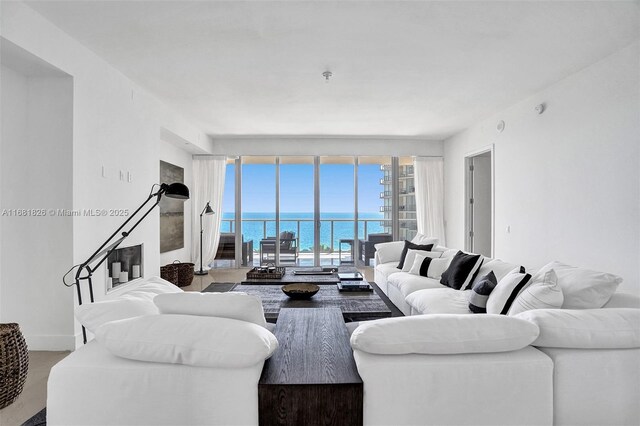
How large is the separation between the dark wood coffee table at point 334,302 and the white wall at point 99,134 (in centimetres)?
153

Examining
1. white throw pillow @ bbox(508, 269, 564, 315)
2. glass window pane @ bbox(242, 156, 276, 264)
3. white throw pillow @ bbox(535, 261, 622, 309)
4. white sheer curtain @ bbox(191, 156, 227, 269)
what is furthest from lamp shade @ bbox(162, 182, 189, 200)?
glass window pane @ bbox(242, 156, 276, 264)

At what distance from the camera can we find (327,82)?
14.0ft

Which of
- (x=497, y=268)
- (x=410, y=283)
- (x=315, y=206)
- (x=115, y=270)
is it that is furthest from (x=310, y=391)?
(x=315, y=206)

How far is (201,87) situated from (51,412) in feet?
12.3

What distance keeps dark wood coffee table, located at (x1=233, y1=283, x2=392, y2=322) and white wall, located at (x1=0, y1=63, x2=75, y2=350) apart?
165 cm

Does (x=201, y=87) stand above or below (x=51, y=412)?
above

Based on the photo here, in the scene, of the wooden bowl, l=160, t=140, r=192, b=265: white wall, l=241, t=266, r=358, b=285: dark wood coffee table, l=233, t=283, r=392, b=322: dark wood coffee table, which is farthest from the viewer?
l=160, t=140, r=192, b=265: white wall

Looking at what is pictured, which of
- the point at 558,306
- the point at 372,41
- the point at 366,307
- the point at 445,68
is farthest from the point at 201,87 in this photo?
the point at 558,306

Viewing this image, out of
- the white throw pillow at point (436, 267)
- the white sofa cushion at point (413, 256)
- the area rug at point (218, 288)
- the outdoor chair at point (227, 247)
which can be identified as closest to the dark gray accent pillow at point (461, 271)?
the white throw pillow at point (436, 267)

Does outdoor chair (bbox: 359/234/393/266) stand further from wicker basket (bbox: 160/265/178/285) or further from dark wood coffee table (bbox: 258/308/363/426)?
dark wood coffee table (bbox: 258/308/363/426)

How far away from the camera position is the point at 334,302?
11.1 feet

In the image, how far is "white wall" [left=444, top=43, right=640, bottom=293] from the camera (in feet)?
11.0

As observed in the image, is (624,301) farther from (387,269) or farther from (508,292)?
(387,269)

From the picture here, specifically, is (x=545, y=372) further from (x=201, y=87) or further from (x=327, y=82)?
(x=201, y=87)
